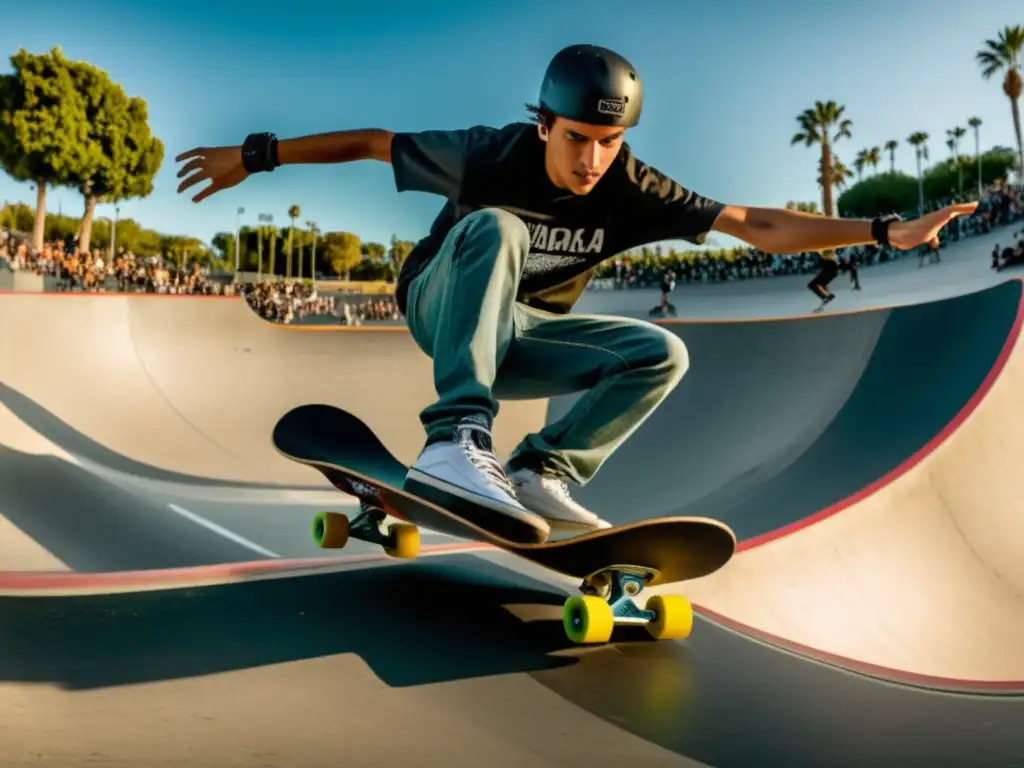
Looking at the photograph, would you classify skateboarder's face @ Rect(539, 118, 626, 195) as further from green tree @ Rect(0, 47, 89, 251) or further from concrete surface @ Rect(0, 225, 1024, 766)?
green tree @ Rect(0, 47, 89, 251)

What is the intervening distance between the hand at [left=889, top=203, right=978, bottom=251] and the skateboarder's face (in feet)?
3.66

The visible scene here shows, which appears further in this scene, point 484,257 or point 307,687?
point 484,257

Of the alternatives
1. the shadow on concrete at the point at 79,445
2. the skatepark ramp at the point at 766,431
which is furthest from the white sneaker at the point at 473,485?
the shadow on concrete at the point at 79,445

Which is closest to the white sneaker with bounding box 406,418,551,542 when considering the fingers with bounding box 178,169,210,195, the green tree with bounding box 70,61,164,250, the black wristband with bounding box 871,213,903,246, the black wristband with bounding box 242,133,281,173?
the black wristband with bounding box 242,133,281,173

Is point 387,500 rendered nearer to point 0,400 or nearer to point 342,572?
point 342,572

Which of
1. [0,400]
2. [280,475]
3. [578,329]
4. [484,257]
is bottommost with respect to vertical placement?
[280,475]

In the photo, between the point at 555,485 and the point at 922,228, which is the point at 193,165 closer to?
the point at 555,485

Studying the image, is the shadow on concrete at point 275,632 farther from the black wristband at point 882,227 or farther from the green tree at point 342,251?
the green tree at point 342,251

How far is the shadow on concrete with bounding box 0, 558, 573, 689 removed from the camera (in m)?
2.14

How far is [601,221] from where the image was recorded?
3104 mm

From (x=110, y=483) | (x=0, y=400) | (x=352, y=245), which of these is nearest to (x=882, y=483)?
(x=110, y=483)

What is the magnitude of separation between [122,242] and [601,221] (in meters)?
94.4

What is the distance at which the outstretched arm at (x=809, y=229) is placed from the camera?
2965 mm

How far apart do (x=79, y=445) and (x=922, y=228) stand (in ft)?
32.6
